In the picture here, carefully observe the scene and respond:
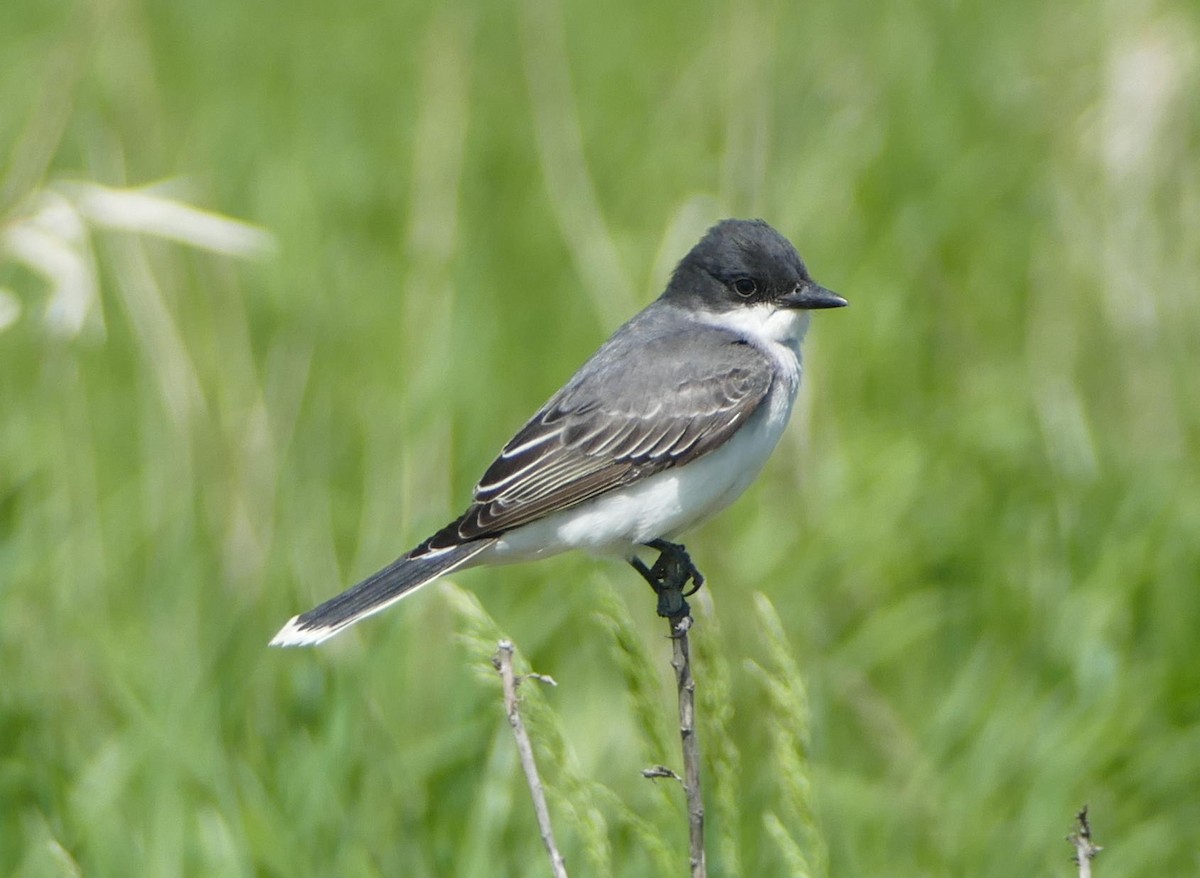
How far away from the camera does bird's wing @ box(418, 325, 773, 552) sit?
3.78m

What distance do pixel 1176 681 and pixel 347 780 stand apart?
2.13 m

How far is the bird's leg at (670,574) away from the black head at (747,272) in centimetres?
75

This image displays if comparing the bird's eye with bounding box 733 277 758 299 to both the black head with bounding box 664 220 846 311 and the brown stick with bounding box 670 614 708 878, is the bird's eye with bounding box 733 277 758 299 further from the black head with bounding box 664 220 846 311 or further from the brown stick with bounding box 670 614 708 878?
the brown stick with bounding box 670 614 708 878

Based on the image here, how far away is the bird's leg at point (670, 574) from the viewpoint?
11.1 ft

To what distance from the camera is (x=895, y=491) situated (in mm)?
5137

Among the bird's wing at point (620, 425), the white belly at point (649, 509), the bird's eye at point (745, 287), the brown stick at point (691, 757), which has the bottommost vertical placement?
the brown stick at point (691, 757)

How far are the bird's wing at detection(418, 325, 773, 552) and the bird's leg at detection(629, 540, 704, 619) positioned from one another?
0.63 feet

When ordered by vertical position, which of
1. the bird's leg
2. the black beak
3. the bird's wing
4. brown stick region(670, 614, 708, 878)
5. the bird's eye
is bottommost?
brown stick region(670, 614, 708, 878)

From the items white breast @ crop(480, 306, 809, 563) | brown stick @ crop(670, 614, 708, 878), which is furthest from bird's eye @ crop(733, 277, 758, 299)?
brown stick @ crop(670, 614, 708, 878)

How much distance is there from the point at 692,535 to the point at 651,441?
0.94 m

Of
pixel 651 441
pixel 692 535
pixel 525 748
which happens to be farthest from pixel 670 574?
pixel 525 748

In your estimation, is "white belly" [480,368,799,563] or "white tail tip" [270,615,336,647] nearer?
"white tail tip" [270,615,336,647]

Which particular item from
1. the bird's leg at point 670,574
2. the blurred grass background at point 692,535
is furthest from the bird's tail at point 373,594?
the bird's leg at point 670,574

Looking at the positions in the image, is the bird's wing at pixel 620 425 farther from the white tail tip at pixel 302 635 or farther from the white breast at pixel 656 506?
the white tail tip at pixel 302 635
